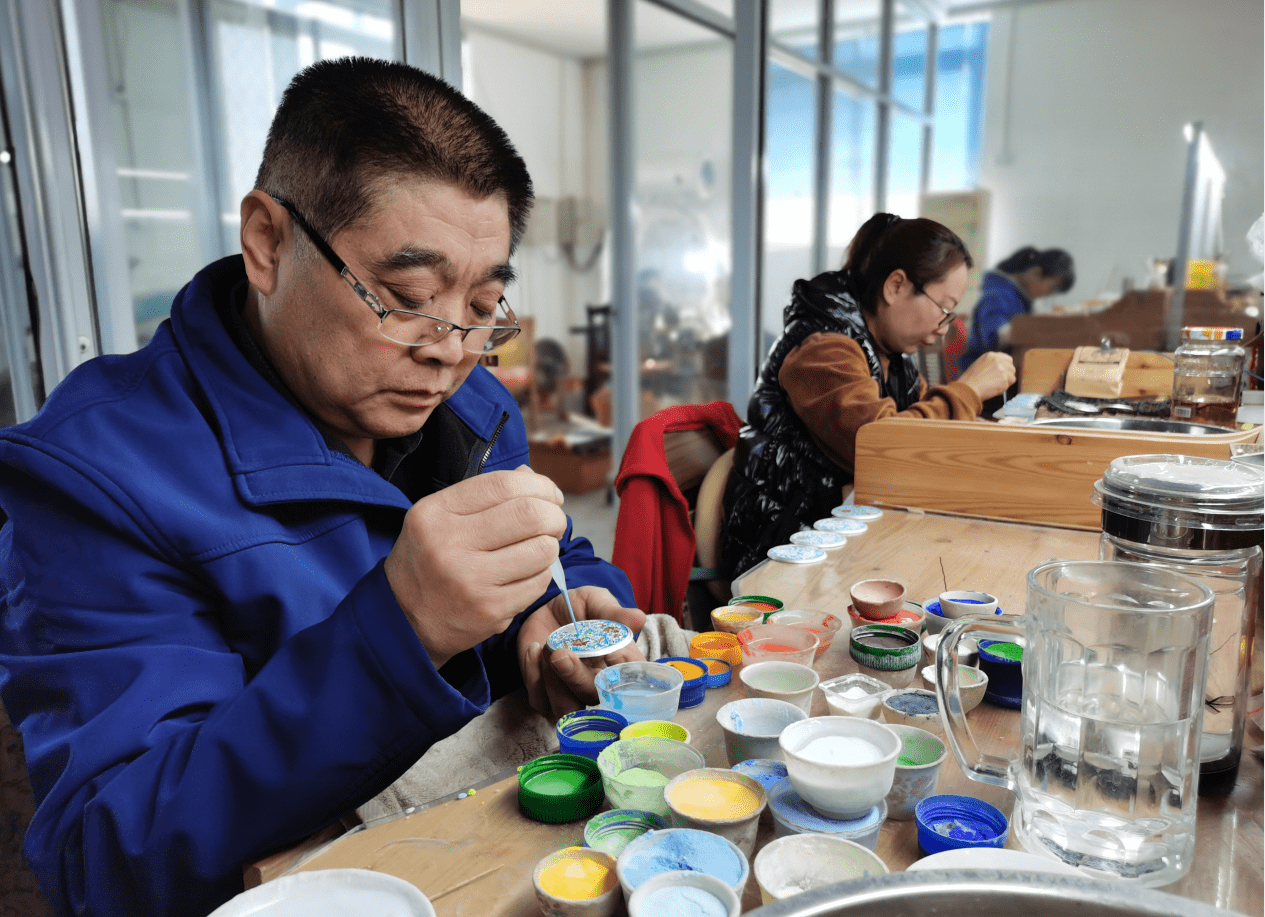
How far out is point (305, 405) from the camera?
100 centimetres

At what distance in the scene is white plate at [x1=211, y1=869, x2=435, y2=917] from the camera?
51 cm

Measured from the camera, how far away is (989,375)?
2357mm

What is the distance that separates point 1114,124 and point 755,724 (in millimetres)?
7552

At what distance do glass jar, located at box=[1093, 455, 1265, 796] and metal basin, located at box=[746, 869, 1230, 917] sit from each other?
325 millimetres

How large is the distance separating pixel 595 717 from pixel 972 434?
1143 mm

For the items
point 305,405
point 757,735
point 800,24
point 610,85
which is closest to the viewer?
point 757,735

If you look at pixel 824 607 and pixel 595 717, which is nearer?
pixel 595 717

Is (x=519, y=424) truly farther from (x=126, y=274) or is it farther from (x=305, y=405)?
(x=126, y=274)

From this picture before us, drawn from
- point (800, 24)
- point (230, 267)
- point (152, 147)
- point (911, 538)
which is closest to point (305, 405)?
point (230, 267)

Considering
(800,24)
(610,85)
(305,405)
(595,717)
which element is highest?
(800,24)

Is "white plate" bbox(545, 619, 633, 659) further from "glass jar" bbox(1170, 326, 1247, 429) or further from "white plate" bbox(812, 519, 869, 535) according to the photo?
"glass jar" bbox(1170, 326, 1247, 429)

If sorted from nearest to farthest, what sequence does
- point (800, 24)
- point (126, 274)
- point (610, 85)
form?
point (126, 274) → point (610, 85) → point (800, 24)

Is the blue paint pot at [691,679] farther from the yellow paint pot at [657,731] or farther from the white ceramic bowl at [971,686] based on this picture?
the white ceramic bowl at [971,686]

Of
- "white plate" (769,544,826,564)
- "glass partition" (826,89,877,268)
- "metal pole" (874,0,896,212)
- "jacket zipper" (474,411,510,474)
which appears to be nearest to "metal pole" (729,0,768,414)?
"glass partition" (826,89,877,268)
